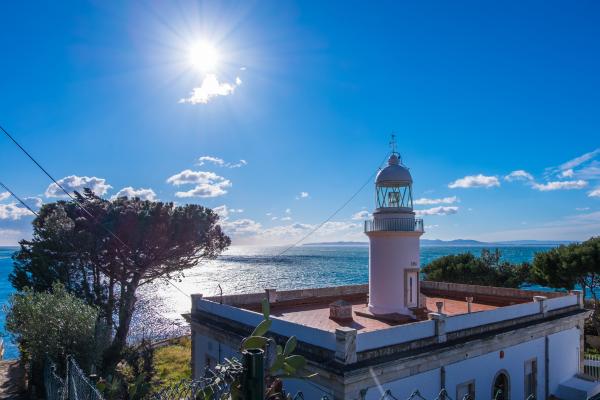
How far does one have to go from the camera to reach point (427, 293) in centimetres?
2125

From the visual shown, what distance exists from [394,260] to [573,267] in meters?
18.1

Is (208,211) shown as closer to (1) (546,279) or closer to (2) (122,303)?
(2) (122,303)

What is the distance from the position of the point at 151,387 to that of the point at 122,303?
22.7 ft

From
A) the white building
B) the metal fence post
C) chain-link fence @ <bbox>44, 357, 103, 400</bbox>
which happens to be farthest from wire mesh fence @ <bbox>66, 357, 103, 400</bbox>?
the white building

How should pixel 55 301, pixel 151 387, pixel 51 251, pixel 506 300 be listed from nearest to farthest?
pixel 55 301, pixel 151 387, pixel 506 300, pixel 51 251

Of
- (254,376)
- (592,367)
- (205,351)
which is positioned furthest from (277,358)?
(592,367)

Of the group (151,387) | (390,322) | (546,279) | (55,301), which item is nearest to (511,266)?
(546,279)

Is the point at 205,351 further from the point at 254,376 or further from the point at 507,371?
the point at 254,376

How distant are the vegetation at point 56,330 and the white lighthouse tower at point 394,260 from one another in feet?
32.6

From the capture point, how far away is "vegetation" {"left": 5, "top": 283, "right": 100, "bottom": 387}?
1210 cm

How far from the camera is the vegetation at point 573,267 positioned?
25.7 m

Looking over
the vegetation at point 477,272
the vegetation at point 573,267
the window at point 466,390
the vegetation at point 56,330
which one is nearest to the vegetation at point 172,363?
the vegetation at point 56,330

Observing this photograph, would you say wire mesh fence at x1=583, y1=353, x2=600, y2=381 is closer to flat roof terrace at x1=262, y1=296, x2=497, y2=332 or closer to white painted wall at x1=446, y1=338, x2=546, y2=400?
white painted wall at x1=446, y1=338, x2=546, y2=400

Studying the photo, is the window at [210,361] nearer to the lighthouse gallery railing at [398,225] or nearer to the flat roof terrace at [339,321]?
the flat roof terrace at [339,321]
